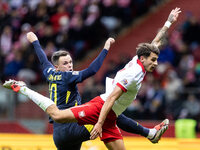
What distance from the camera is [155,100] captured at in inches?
496

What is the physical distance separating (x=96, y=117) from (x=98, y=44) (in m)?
10.2

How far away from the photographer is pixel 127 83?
657cm

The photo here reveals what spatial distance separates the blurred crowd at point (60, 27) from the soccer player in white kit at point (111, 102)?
8.51 meters

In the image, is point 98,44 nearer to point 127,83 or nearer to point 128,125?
point 128,125

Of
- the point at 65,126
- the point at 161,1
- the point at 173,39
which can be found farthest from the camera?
the point at 161,1

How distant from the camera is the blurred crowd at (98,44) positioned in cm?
1264

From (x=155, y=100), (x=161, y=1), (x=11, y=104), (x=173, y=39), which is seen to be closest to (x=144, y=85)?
(x=155, y=100)

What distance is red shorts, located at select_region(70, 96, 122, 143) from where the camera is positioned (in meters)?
6.77

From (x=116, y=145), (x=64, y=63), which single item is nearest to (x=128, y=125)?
(x=116, y=145)

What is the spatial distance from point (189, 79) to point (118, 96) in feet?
21.6

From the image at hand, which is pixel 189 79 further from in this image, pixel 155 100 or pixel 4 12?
pixel 4 12

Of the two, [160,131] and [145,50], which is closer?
[145,50]

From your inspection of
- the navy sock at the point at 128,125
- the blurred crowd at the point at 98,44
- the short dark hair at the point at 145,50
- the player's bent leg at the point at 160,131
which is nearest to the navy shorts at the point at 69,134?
the navy sock at the point at 128,125

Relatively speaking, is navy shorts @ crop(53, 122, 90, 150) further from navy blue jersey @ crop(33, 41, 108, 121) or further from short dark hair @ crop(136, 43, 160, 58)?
short dark hair @ crop(136, 43, 160, 58)
